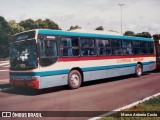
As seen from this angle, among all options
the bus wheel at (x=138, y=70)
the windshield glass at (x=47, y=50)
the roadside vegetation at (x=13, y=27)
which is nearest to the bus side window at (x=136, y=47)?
the bus wheel at (x=138, y=70)

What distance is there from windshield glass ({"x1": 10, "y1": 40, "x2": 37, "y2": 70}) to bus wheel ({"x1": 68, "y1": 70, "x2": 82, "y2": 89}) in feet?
7.81

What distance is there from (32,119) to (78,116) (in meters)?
1.35

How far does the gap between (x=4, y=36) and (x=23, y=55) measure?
204 feet

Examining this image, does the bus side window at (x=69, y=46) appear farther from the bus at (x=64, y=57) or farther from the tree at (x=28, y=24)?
the tree at (x=28, y=24)

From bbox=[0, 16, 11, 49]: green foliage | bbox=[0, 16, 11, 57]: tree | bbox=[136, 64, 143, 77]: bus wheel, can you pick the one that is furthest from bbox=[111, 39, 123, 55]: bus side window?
bbox=[0, 16, 11, 49]: green foliage

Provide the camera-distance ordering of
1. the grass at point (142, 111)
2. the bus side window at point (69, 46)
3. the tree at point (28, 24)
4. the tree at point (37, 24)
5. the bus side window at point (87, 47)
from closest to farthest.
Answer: the grass at point (142, 111) → the bus side window at point (69, 46) → the bus side window at point (87, 47) → the tree at point (28, 24) → the tree at point (37, 24)

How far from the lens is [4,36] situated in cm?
7138

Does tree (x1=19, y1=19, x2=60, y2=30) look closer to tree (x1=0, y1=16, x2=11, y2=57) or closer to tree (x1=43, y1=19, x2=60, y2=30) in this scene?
tree (x1=43, y1=19, x2=60, y2=30)

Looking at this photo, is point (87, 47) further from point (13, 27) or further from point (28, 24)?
point (28, 24)

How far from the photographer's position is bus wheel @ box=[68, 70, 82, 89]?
44.0 feet

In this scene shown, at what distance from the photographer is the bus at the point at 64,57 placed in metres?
11.8

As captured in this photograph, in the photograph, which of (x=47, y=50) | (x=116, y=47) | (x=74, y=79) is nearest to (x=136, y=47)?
(x=116, y=47)

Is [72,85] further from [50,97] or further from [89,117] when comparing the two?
[89,117]

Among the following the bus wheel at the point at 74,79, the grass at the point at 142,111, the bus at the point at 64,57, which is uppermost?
the bus at the point at 64,57
